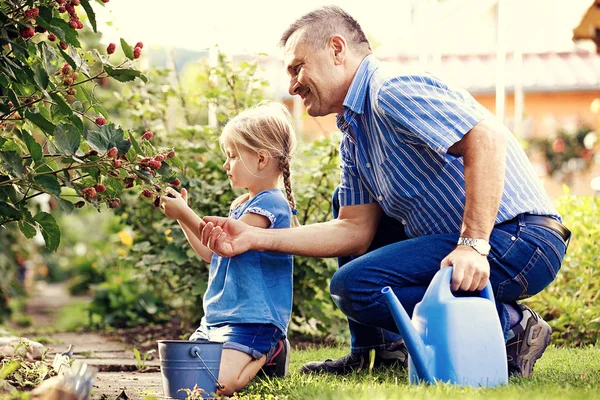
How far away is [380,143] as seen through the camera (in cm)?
248

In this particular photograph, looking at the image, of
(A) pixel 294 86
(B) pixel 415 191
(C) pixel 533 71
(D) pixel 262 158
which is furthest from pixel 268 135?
(C) pixel 533 71

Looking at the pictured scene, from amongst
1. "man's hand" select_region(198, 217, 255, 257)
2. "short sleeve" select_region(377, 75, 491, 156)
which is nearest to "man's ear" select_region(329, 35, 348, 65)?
"short sleeve" select_region(377, 75, 491, 156)

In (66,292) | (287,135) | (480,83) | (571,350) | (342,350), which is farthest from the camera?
(480,83)

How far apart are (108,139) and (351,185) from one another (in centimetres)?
99

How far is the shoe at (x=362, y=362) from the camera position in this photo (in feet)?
8.93

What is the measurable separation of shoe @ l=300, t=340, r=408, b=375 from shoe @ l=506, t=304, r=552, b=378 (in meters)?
0.43

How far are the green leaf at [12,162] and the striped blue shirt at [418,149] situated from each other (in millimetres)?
999

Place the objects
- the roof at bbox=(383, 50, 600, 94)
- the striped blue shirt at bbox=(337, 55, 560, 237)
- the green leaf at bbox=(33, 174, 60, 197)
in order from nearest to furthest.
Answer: the green leaf at bbox=(33, 174, 60, 197) → the striped blue shirt at bbox=(337, 55, 560, 237) → the roof at bbox=(383, 50, 600, 94)

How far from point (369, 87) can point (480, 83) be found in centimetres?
1055

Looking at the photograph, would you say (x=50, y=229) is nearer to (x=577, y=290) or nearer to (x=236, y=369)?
(x=236, y=369)

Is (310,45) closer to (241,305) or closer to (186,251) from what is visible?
(241,305)

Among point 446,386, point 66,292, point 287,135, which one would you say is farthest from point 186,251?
point 66,292

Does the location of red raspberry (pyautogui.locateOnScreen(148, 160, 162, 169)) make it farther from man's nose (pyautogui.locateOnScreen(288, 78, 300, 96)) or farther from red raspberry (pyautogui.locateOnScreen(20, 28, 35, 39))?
man's nose (pyautogui.locateOnScreen(288, 78, 300, 96))

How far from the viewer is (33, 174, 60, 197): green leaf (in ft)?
6.29
